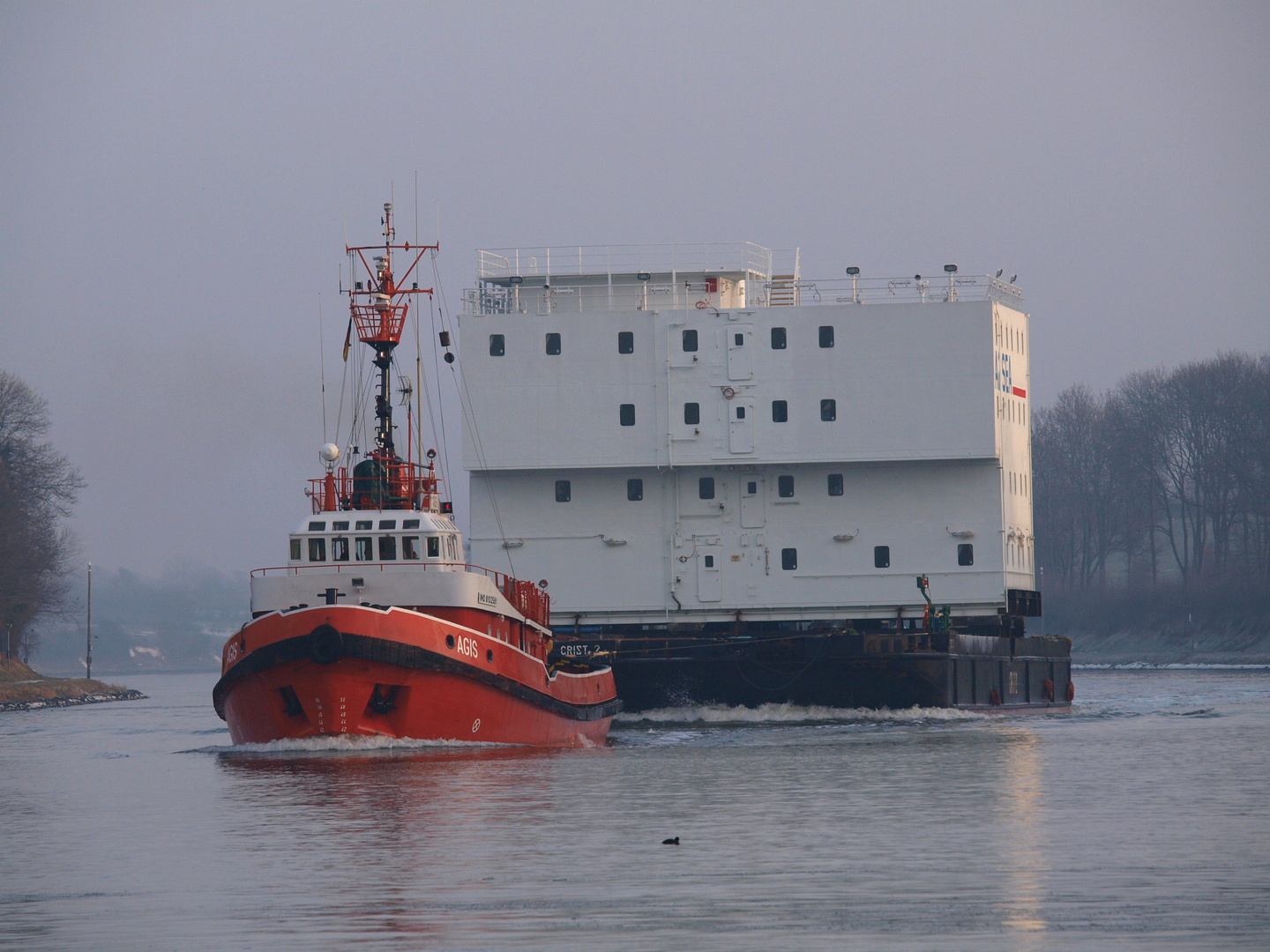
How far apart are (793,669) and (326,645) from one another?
13.9 meters

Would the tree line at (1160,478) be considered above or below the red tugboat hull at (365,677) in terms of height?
above

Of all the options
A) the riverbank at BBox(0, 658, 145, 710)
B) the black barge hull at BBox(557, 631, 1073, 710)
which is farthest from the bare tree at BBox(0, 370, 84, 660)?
the black barge hull at BBox(557, 631, 1073, 710)

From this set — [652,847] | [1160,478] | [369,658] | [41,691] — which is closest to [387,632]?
[369,658]

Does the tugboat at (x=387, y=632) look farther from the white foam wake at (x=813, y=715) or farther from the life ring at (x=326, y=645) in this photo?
the white foam wake at (x=813, y=715)

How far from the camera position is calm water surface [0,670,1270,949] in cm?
1227

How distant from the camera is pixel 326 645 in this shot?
2639 centimetres

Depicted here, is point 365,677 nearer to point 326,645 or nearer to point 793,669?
point 326,645

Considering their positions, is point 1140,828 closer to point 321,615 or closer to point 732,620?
point 321,615

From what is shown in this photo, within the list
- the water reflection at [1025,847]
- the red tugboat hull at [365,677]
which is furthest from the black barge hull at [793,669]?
the water reflection at [1025,847]

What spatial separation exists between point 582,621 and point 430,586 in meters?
11.7

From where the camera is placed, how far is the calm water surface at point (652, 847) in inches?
483

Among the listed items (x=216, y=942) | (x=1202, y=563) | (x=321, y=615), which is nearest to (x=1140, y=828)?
(x=216, y=942)

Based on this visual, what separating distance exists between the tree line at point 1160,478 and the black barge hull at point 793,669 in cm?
5727

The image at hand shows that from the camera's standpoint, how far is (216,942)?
12.0 m
